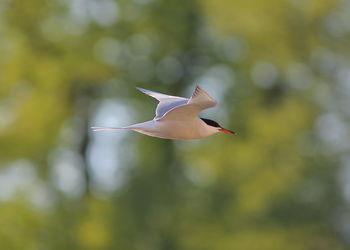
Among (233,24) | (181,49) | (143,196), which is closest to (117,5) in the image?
(181,49)

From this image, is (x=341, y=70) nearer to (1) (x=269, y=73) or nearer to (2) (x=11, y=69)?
(1) (x=269, y=73)

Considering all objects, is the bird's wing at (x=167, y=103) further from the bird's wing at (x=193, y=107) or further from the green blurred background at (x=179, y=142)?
the green blurred background at (x=179, y=142)

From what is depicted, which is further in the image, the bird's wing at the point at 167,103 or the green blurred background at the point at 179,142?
the green blurred background at the point at 179,142

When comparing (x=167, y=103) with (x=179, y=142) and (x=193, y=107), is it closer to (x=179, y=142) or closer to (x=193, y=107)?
(x=193, y=107)

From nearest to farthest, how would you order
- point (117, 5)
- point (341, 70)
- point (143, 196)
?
point (143, 196) < point (341, 70) < point (117, 5)

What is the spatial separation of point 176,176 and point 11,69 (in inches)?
87.4

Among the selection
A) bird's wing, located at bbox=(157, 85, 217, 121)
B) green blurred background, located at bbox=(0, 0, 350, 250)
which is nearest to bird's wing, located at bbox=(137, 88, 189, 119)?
bird's wing, located at bbox=(157, 85, 217, 121)

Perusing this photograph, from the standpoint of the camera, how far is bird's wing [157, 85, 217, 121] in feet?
Answer: 7.47

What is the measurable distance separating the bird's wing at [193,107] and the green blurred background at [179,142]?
6.42 m

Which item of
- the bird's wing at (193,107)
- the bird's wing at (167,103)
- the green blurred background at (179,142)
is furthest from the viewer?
the green blurred background at (179,142)

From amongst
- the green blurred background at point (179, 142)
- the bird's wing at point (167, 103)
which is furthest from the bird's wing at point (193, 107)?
the green blurred background at point (179, 142)

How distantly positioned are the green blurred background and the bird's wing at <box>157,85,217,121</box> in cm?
642

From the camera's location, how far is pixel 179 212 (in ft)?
30.6

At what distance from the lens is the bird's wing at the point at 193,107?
7.47 feet
